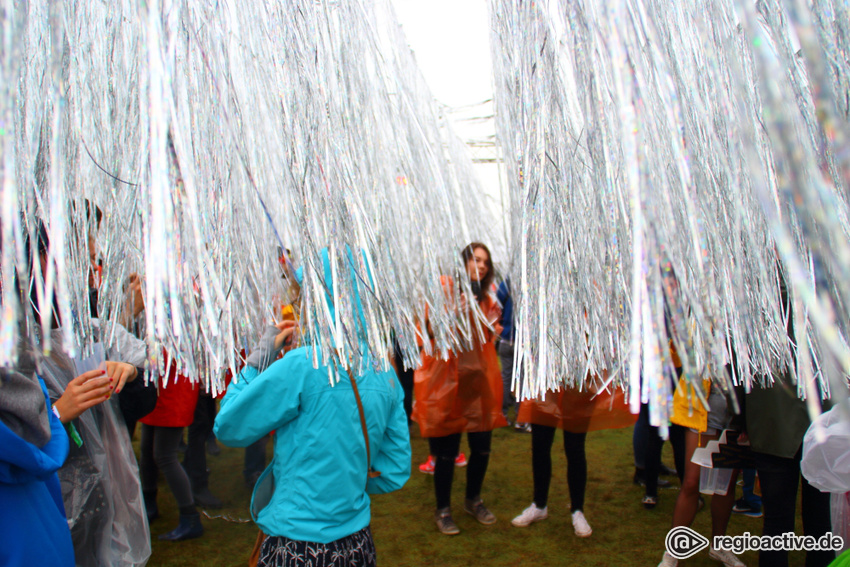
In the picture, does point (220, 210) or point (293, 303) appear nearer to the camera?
point (220, 210)

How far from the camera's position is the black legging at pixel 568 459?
254 centimetres

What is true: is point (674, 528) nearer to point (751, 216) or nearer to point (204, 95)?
point (751, 216)

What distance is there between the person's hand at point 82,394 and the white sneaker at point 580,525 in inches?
88.1

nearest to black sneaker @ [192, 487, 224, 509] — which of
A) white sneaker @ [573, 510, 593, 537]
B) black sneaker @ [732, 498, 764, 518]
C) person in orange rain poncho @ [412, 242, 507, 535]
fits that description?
person in orange rain poncho @ [412, 242, 507, 535]

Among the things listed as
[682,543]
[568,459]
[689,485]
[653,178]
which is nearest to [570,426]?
[568,459]

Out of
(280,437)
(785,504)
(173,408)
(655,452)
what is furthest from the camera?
(655,452)

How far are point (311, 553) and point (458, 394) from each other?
4.19 ft

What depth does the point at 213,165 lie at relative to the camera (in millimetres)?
876

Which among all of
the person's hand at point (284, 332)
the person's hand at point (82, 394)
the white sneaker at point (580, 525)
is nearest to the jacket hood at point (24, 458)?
the person's hand at point (82, 394)

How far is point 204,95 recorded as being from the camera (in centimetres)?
87

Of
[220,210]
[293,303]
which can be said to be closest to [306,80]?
[220,210]

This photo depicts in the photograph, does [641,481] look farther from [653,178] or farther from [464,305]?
[653,178]

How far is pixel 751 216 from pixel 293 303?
91 cm

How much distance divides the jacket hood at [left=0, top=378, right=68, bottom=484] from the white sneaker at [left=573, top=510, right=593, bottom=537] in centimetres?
230
